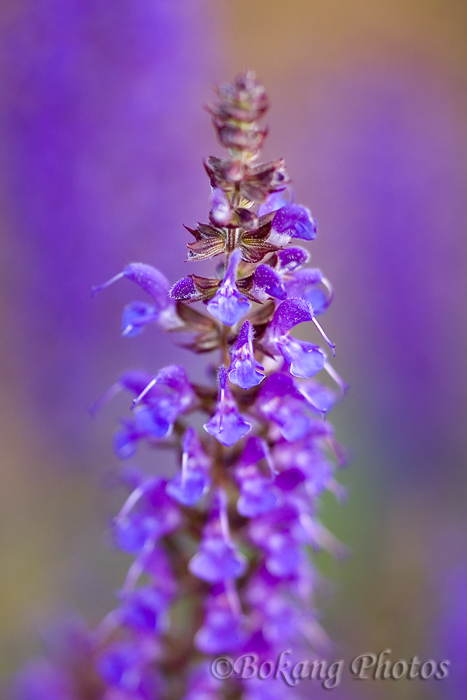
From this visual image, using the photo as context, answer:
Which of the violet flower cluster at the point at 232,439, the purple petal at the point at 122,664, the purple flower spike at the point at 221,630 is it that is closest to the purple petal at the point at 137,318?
the violet flower cluster at the point at 232,439

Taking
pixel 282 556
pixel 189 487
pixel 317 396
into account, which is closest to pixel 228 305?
pixel 317 396

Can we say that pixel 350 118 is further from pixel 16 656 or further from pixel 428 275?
pixel 16 656

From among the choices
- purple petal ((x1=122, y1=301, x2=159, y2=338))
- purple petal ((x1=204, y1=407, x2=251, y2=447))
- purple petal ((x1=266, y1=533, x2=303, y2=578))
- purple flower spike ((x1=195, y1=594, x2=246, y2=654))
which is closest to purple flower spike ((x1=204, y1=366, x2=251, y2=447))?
purple petal ((x1=204, y1=407, x2=251, y2=447))

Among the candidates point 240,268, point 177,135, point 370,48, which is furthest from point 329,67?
point 240,268

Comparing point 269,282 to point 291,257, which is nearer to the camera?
point 269,282

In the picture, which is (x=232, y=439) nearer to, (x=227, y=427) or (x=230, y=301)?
(x=227, y=427)

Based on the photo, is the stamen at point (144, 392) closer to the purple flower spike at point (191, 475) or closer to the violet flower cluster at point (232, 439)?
the violet flower cluster at point (232, 439)

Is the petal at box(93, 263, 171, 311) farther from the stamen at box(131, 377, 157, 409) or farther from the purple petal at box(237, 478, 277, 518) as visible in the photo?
the purple petal at box(237, 478, 277, 518)
